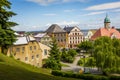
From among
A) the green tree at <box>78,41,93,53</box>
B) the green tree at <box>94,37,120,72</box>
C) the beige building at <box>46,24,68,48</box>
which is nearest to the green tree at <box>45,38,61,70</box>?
the green tree at <box>94,37,120,72</box>

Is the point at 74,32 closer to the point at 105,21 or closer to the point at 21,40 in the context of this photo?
the point at 105,21

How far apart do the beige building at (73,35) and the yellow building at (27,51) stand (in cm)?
4536

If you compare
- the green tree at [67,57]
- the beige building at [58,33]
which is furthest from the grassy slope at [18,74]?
the beige building at [58,33]

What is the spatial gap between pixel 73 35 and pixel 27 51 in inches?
1986

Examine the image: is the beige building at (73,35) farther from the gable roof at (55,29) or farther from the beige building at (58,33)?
the gable roof at (55,29)

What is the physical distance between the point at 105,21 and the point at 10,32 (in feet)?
231

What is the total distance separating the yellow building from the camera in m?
46.3

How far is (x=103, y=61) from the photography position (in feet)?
149

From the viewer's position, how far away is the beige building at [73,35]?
320 ft

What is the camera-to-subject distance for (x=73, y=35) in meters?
98.2

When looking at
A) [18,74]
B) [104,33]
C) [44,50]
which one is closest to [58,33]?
[104,33]

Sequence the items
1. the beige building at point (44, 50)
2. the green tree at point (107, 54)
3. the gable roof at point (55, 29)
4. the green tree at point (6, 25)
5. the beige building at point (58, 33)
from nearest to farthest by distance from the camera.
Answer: the green tree at point (6, 25) < the green tree at point (107, 54) < the beige building at point (44, 50) < the beige building at point (58, 33) < the gable roof at point (55, 29)

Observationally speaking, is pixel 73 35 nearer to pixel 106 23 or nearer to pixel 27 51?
pixel 106 23

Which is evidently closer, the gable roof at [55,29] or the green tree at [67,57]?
the green tree at [67,57]
